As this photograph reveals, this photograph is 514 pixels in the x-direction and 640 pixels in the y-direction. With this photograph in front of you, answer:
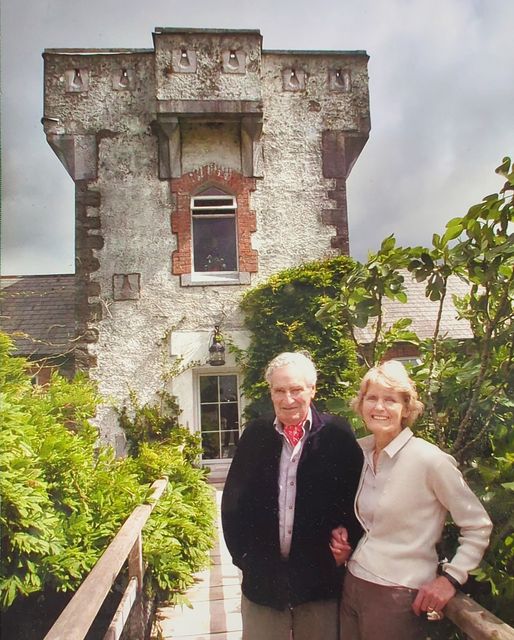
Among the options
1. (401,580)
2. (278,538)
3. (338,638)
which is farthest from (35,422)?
(401,580)

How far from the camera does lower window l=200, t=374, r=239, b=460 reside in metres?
8.32

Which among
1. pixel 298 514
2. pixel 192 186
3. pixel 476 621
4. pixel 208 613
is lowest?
pixel 208 613

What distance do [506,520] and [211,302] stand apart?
252 inches

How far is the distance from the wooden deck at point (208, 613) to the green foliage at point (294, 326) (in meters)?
3.39

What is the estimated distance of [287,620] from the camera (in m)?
2.23

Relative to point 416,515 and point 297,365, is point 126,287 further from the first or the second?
point 416,515

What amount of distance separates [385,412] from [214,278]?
21.3ft

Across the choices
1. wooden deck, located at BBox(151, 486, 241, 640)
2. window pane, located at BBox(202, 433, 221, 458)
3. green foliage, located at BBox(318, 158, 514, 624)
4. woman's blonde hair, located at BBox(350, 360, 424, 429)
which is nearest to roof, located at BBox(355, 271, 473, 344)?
window pane, located at BBox(202, 433, 221, 458)

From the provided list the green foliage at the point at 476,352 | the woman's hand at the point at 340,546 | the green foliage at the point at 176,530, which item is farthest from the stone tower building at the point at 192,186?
→ the woman's hand at the point at 340,546

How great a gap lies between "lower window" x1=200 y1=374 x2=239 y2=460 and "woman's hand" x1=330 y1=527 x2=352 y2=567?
244 inches

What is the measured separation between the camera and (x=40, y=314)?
11477 millimetres

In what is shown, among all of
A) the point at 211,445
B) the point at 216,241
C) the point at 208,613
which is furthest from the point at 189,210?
the point at 208,613

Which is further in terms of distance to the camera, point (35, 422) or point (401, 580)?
point (35, 422)

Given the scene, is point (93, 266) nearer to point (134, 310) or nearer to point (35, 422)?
point (134, 310)
